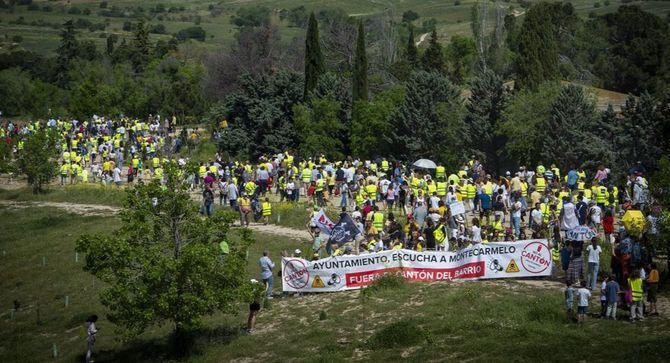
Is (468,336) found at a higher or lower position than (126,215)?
lower

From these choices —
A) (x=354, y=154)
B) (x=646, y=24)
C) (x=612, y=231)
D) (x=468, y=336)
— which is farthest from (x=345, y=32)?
(x=468, y=336)

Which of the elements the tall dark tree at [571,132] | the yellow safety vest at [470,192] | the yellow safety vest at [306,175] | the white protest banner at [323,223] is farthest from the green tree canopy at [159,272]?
the tall dark tree at [571,132]

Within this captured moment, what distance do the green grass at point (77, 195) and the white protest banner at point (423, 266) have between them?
24229mm

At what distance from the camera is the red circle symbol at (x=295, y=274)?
3189cm

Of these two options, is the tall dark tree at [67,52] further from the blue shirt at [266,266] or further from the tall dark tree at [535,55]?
the blue shirt at [266,266]

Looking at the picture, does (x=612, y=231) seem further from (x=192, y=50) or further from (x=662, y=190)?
(x=192, y=50)

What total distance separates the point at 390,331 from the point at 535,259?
5798 millimetres

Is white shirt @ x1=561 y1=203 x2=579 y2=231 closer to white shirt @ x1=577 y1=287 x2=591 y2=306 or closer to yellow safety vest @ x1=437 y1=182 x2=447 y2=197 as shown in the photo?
white shirt @ x1=577 y1=287 x2=591 y2=306

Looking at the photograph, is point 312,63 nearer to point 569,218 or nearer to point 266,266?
point 569,218

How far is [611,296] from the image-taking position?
2670cm

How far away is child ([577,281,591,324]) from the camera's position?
86.3 feet

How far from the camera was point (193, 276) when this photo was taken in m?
28.5

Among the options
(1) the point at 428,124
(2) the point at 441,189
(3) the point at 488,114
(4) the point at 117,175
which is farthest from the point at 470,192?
(4) the point at 117,175

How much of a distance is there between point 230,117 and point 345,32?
108ft
